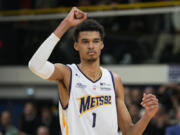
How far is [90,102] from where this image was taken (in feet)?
13.9

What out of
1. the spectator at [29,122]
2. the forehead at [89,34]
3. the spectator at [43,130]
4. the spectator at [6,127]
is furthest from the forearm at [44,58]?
the spectator at [6,127]

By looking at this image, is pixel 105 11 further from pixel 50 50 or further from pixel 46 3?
pixel 50 50

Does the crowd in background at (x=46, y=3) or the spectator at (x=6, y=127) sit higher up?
the crowd in background at (x=46, y=3)

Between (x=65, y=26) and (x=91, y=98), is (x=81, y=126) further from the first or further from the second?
(x=65, y=26)

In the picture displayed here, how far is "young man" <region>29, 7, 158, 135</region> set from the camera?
160 inches

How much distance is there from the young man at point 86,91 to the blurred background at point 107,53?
4687 mm

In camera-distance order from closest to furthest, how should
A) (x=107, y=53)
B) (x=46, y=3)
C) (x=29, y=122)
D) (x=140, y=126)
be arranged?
(x=140, y=126) < (x=29, y=122) < (x=107, y=53) < (x=46, y=3)

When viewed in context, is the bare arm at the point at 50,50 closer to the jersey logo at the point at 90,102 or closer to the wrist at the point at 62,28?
the wrist at the point at 62,28

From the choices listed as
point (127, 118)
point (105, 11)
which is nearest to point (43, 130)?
point (105, 11)

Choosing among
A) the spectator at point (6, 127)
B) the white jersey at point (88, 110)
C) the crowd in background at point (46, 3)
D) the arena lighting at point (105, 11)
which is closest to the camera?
the white jersey at point (88, 110)

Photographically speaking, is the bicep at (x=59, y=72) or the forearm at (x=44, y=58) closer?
the forearm at (x=44, y=58)

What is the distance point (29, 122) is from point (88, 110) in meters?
6.44

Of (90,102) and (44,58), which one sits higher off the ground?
(44,58)

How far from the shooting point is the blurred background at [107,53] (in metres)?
10.4
